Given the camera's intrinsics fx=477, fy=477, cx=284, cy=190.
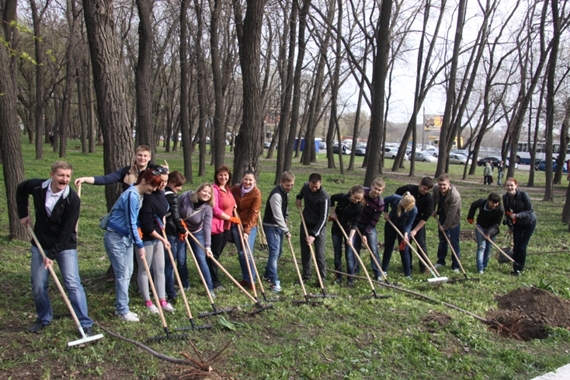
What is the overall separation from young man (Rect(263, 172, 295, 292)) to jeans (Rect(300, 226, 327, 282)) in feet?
1.45

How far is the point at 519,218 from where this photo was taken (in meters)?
8.17

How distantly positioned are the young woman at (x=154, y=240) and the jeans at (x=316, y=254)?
2272 millimetres

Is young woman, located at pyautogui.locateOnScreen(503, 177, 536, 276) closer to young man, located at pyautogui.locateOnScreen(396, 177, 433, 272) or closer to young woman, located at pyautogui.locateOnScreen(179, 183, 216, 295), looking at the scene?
young man, located at pyautogui.locateOnScreen(396, 177, 433, 272)

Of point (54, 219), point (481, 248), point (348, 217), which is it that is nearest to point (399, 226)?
point (348, 217)

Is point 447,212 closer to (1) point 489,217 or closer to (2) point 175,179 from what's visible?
(1) point 489,217

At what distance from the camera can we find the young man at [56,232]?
4652 millimetres

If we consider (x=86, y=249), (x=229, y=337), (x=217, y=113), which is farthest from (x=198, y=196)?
(x=217, y=113)

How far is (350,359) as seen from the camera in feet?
15.4

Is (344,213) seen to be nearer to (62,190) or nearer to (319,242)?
(319,242)

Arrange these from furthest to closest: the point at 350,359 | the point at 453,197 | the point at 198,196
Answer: the point at 453,197 → the point at 198,196 → the point at 350,359

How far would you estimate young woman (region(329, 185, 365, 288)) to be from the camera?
23.2ft

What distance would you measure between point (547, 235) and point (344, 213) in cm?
735

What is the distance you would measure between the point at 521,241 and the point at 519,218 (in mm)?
477

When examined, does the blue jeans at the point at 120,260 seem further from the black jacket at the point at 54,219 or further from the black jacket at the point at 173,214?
the black jacket at the point at 173,214
